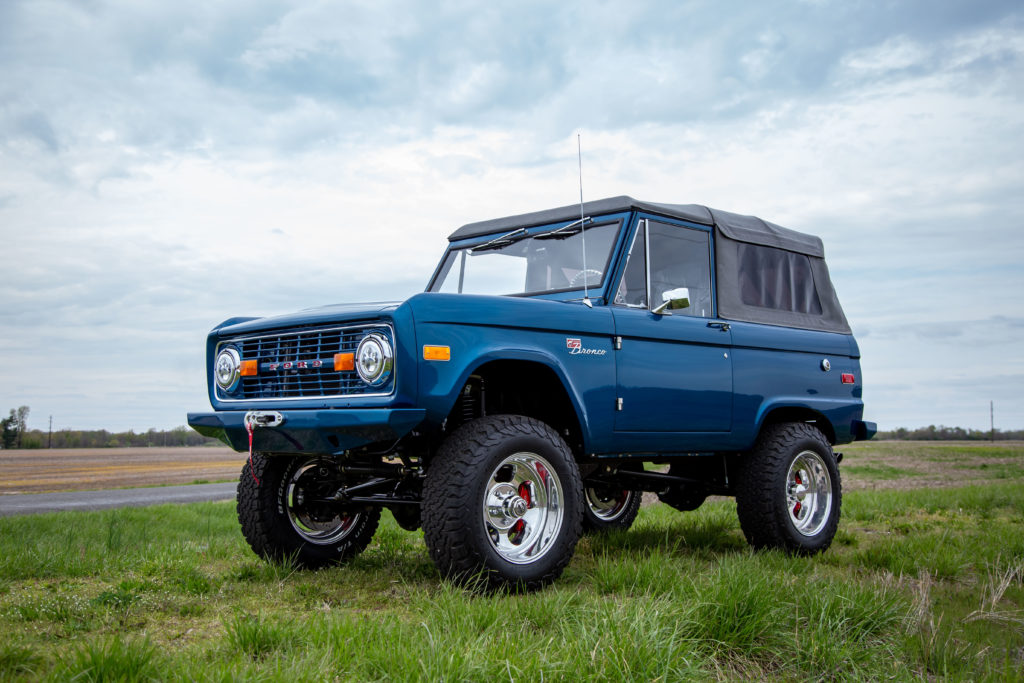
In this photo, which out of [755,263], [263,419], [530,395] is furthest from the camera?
[755,263]

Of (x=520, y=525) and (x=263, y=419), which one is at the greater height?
(x=263, y=419)

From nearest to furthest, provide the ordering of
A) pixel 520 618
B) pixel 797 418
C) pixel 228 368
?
1. pixel 520 618
2. pixel 228 368
3. pixel 797 418

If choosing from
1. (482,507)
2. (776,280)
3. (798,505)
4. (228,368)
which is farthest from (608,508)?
(228,368)

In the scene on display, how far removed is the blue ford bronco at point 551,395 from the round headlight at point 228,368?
1 centimetres

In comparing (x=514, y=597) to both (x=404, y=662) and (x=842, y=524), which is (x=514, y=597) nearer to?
(x=404, y=662)

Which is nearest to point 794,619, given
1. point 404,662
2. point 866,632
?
point 866,632

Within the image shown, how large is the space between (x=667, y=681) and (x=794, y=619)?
3.44ft

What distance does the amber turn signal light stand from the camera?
411 cm

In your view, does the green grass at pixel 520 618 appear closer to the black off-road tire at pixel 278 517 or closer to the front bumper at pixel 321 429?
the black off-road tire at pixel 278 517

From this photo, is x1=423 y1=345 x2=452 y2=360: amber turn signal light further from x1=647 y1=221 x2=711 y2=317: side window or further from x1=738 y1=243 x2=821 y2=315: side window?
x1=738 y1=243 x2=821 y2=315: side window

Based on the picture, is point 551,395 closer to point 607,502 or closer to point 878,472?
point 607,502

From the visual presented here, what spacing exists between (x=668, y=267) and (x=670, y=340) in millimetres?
645

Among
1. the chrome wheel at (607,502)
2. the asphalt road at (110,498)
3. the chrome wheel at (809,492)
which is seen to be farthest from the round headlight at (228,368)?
the asphalt road at (110,498)

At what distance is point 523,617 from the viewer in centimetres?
353
